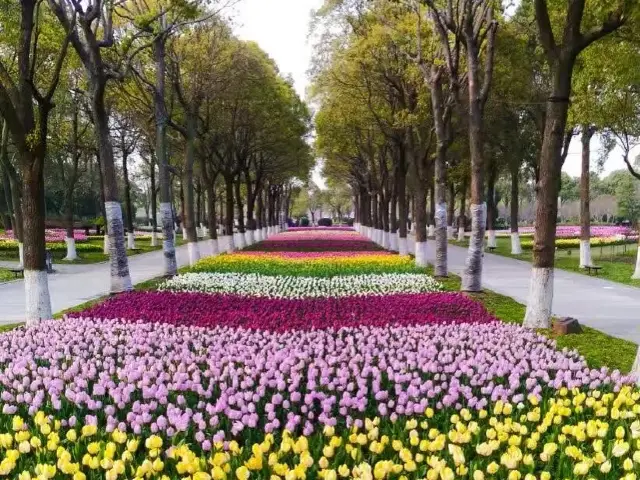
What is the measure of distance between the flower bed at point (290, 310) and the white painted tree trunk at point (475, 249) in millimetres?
2067

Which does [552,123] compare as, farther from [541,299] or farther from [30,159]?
[30,159]

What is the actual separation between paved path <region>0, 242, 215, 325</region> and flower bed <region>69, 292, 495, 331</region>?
2.61 meters

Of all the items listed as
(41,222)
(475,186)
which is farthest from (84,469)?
(475,186)

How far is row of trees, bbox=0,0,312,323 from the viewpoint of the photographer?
10.7m

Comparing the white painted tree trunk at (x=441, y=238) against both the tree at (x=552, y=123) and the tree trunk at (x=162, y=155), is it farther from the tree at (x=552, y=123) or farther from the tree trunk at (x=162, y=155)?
the tree trunk at (x=162, y=155)

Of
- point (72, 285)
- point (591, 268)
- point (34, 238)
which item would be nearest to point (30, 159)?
point (34, 238)

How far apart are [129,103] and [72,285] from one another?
790 cm

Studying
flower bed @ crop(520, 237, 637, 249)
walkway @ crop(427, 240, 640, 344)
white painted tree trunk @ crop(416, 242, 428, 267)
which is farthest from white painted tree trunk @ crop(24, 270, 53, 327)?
flower bed @ crop(520, 237, 637, 249)

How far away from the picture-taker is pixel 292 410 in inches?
216

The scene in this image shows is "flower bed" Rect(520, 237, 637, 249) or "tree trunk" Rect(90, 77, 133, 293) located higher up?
"tree trunk" Rect(90, 77, 133, 293)

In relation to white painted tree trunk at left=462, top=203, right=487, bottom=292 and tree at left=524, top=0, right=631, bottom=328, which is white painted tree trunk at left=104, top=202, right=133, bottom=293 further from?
tree at left=524, top=0, right=631, bottom=328

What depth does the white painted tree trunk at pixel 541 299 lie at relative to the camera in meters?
10.2

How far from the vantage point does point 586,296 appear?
47.7 ft

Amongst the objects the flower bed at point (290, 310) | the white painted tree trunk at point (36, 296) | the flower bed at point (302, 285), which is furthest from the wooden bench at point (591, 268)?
the white painted tree trunk at point (36, 296)
